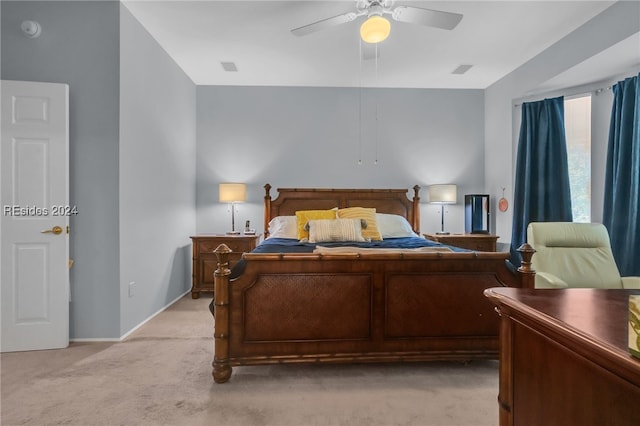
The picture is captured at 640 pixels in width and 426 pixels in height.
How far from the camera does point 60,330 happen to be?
2.64m

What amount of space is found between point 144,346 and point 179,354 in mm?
367

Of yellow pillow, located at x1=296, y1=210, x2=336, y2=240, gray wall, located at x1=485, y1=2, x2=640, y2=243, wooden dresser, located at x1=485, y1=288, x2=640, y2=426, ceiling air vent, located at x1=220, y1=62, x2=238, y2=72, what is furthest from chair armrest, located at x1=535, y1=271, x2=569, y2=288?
ceiling air vent, located at x1=220, y1=62, x2=238, y2=72

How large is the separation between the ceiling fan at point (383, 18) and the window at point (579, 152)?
2.39m

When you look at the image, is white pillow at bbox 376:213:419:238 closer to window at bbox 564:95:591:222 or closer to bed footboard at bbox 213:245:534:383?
bed footboard at bbox 213:245:534:383

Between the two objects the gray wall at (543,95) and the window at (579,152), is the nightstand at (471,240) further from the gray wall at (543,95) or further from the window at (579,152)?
the window at (579,152)

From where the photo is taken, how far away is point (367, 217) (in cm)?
396

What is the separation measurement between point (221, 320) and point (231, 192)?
2.46 m

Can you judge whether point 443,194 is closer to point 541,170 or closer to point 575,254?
point 541,170

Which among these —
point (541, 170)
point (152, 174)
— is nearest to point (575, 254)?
point (541, 170)

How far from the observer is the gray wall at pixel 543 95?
2.84 m

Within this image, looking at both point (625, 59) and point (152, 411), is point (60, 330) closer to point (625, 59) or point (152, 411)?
point (152, 411)

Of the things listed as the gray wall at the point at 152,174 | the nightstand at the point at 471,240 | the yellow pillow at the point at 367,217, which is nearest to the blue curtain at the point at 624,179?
the nightstand at the point at 471,240

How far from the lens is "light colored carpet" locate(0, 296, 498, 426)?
178 centimetres

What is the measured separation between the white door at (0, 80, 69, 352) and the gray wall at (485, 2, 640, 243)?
4.58 meters
